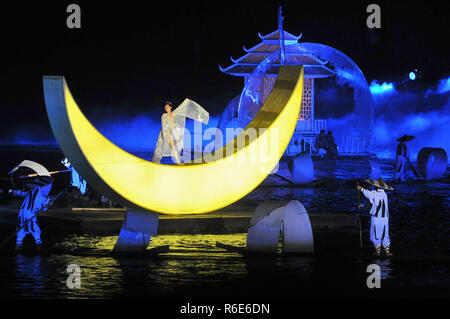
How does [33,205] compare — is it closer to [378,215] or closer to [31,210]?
[31,210]

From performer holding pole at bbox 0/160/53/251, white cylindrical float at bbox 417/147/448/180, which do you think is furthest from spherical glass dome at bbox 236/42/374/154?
performer holding pole at bbox 0/160/53/251

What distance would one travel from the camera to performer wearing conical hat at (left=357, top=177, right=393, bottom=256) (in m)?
8.70

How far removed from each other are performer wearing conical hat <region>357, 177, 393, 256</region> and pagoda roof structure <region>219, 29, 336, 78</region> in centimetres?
1844

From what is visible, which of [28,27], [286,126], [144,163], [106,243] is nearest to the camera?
[144,163]

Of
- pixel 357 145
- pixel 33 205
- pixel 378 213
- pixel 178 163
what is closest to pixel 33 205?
pixel 33 205

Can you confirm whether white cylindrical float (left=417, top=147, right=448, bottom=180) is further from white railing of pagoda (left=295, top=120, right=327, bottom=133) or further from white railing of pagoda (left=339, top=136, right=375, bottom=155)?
white railing of pagoda (left=295, top=120, right=327, bottom=133)

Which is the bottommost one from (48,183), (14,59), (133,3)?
(48,183)

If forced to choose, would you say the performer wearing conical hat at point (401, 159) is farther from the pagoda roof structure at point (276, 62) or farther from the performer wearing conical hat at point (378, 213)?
the performer wearing conical hat at point (378, 213)

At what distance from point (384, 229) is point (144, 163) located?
3.36 m

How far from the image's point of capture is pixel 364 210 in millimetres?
13852

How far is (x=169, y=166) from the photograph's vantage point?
308 inches

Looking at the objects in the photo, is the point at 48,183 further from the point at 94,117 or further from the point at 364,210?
the point at 94,117

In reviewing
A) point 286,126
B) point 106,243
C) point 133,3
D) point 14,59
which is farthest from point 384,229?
point 14,59

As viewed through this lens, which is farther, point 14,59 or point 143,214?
point 14,59
